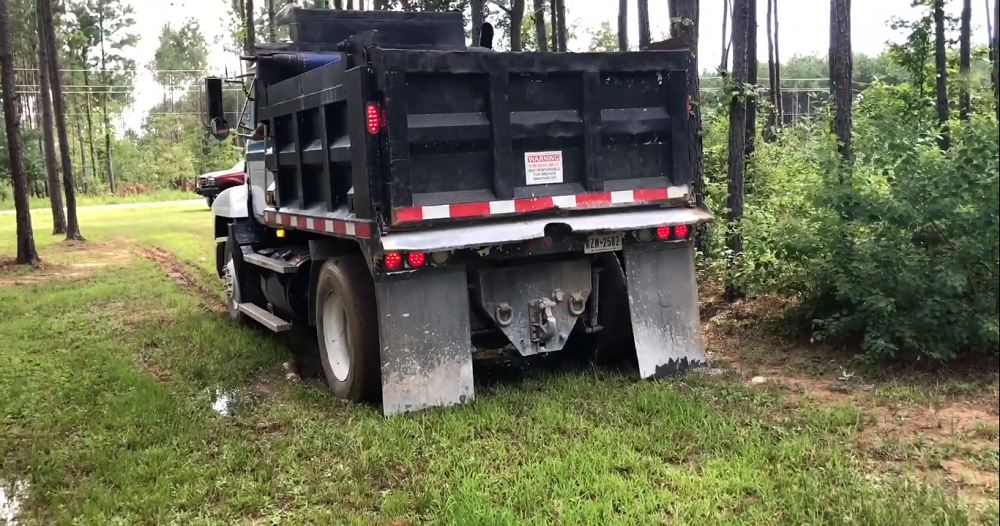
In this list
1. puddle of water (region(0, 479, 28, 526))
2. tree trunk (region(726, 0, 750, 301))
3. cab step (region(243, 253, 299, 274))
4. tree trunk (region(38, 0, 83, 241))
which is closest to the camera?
puddle of water (region(0, 479, 28, 526))

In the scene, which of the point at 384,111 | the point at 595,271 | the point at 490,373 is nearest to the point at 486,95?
the point at 384,111

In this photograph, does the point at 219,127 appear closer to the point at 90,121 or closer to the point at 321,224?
the point at 321,224

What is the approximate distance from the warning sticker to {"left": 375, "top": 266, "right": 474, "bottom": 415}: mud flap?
81 centimetres

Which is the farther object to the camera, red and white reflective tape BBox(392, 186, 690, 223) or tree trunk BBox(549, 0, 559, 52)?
tree trunk BBox(549, 0, 559, 52)

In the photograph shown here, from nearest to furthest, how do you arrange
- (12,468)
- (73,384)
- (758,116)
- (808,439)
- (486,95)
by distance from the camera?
(808,439), (12,468), (486,95), (73,384), (758,116)

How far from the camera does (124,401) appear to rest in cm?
597

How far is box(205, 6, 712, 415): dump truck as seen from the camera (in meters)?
5.32

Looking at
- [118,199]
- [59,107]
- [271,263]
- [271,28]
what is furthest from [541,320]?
[118,199]

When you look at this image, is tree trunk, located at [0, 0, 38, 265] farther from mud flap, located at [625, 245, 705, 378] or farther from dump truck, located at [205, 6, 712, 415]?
mud flap, located at [625, 245, 705, 378]

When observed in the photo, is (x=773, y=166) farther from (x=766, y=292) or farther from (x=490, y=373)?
(x=490, y=373)

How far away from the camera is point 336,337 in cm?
639

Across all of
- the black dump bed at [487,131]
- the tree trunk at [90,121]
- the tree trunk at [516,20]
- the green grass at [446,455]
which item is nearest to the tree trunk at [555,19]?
the tree trunk at [516,20]

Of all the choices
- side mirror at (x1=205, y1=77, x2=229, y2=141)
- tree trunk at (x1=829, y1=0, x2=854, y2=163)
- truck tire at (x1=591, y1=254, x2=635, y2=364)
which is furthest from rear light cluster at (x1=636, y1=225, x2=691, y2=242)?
side mirror at (x1=205, y1=77, x2=229, y2=141)

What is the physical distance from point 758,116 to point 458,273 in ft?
42.4
